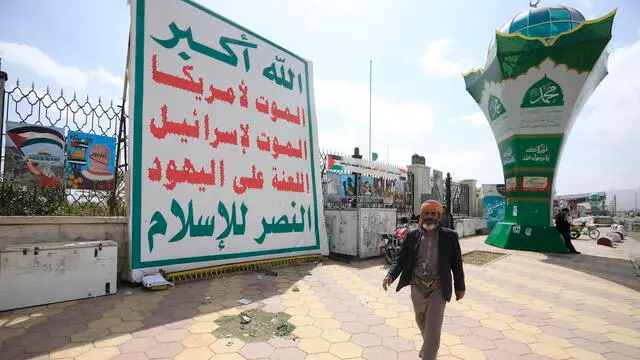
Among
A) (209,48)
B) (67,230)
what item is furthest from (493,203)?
(67,230)

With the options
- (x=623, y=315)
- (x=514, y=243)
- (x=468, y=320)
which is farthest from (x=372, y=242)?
(x=514, y=243)

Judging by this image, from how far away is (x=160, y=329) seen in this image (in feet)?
10.3

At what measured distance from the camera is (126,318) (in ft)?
11.1

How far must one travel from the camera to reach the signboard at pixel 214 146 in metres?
4.96

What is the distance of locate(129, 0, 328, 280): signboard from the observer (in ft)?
16.3

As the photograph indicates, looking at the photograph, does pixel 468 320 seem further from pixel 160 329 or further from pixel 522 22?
pixel 522 22

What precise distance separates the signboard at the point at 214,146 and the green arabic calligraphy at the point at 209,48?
0.07ft

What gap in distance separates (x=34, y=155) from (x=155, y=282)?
8.00 ft

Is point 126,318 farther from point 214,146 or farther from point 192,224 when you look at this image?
point 214,146

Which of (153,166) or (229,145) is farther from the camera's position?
(229,145)

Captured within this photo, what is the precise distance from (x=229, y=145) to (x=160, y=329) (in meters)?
3.69

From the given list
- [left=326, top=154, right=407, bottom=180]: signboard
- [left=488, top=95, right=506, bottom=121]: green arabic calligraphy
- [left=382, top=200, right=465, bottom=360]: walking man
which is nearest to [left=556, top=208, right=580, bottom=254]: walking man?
[left=488, top=95, right=506, bottom=121]: green arabic calligraphy

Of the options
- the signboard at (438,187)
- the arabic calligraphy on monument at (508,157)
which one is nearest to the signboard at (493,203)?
the signboard at (438,187)

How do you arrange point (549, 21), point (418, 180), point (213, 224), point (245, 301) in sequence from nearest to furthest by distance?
point (245, 301) → point (213, 224) → point (549, 21) → point (418, 180)
